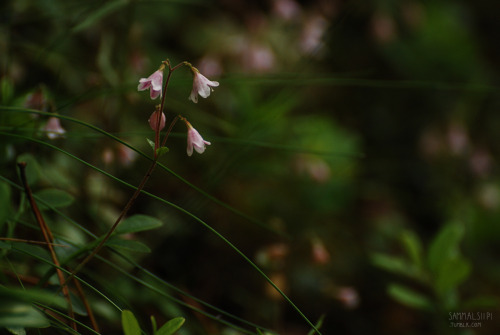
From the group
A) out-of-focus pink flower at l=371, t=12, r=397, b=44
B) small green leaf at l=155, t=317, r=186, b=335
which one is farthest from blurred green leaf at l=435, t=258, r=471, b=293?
out-of-focus pink flower at l=371, t=12, r=397, b=44

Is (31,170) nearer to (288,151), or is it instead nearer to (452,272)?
(452,272)

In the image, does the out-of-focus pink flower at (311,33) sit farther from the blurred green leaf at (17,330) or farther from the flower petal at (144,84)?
the blurred green leaf at (17,330)

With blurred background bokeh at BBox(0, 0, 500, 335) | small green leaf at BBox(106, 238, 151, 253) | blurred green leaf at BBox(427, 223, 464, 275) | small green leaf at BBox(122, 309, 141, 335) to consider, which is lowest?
small green leaf at BBox(122, 309, 141, 335)

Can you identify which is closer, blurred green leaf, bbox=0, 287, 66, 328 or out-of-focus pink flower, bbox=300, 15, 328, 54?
blurred green leaf, bbox=0, 287, 66, 328

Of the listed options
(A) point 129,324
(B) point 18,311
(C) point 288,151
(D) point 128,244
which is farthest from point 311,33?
(B) point 18,311

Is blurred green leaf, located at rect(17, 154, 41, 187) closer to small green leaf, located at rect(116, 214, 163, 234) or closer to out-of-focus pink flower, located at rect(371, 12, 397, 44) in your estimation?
small green leaf, located at rect(116, 214, 163, 234)
